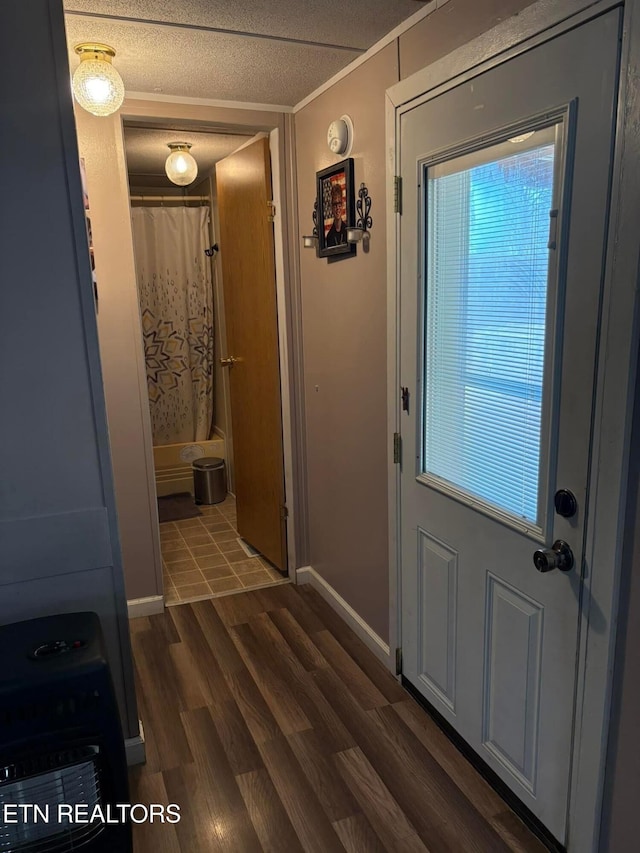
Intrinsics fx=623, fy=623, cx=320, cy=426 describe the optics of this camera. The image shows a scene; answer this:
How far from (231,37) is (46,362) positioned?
1.26 m

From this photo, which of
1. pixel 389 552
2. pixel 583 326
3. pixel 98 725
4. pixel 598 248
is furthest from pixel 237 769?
pixel 598 248

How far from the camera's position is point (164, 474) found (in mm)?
4785

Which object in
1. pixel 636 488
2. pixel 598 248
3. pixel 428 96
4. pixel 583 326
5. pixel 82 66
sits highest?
pixel 82 66

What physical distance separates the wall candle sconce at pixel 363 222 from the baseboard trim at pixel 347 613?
156 centimetres

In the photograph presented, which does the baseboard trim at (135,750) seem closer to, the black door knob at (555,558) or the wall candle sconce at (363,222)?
the black door knob at (555,558)

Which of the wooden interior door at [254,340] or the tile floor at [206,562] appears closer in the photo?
the wooden interior door at [254,340]

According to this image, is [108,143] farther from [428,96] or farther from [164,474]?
[164,474]

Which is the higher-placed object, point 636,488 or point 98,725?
point 636,488

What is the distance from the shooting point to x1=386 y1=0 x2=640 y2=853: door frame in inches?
48.8

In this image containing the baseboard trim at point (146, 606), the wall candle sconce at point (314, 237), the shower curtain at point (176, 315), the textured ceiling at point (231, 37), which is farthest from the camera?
the shower curtain at point (176, 315)

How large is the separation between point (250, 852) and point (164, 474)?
3.34 meters

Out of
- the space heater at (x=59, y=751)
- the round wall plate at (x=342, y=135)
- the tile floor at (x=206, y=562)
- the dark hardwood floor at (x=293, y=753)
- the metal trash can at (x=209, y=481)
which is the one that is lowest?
the dark hardwood floor at (x=293, y=753)

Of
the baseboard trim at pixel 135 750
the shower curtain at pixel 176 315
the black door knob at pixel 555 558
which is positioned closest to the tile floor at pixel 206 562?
the shower curtain at pixel 176 315

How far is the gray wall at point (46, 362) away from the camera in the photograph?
158cm
